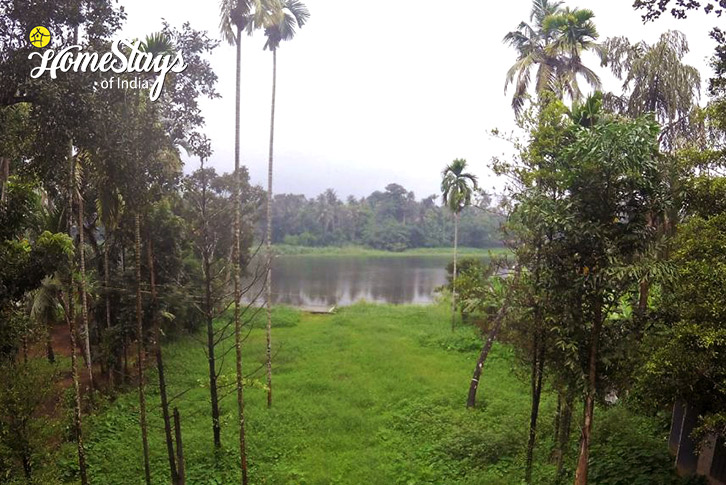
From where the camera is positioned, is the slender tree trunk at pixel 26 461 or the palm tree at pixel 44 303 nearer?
the slender tree trunk at pixel 26 461

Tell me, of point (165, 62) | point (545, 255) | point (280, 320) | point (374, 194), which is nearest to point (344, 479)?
point (545, 255)

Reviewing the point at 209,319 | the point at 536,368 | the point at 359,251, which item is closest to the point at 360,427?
the point at 209,319

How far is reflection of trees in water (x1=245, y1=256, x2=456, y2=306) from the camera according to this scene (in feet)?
125

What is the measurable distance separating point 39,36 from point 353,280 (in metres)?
44.1

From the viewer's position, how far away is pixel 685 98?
10.9 metres

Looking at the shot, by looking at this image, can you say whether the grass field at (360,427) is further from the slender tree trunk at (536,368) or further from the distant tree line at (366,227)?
the distant tree line at (366,227)

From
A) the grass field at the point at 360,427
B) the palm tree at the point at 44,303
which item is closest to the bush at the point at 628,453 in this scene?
the grass field at the point at 360,427

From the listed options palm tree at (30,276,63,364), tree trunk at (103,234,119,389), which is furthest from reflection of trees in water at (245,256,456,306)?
palm tree at (30,276,63,364)

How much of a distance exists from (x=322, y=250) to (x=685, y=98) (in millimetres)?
73024

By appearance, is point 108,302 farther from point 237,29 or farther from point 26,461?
point 237,29

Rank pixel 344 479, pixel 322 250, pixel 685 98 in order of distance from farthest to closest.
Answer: pixel 322 250 → pixel 685 98 → pixel 344 479

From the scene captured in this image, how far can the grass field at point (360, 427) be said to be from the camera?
900 centimetres

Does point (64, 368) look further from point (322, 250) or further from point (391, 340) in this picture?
point (322, 250)

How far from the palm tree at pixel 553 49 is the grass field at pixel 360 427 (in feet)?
23.0
